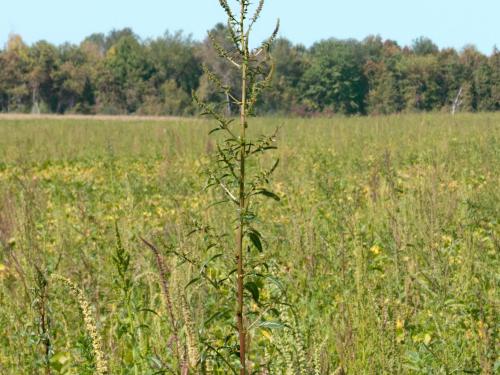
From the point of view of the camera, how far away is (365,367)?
3.17m

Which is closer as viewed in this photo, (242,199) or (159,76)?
(242,199)

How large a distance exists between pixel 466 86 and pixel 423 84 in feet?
17.9

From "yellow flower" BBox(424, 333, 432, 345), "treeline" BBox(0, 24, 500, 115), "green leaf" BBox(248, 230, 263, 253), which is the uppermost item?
"treeline" BBox(0, 24, 500, 115)

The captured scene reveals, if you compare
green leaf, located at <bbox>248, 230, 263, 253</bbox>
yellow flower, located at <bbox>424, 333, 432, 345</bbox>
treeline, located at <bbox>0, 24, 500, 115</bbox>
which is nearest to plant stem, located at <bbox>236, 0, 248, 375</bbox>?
green leaf, located at <bbox>248, 230, 263, 253</bbox>

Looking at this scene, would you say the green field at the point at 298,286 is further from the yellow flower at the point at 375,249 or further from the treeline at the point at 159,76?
the treeline at the point at 159,76

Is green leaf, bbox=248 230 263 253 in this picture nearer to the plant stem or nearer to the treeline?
the plant stem

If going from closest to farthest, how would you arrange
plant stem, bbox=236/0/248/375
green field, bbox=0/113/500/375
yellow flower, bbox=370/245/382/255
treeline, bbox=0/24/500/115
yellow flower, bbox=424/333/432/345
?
plant stem, bbox=236/0/248/375, green field, bbox=0/113/500/375, yellow flower, bbox=424/333/432/345, yellow flower, bbox=370/245/382/255, treeline, bbox=0/24/500/115

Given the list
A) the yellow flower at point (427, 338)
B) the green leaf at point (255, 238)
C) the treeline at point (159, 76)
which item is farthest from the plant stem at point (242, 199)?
the treeline at point (159, 76)

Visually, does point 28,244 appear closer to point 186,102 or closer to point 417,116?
point 417,116

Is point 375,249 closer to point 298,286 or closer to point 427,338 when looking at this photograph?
point 298,286

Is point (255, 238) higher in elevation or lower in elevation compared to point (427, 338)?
higher

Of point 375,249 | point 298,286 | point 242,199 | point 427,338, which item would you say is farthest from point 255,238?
point 375,249

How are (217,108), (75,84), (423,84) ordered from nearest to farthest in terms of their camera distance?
(217,108), (423,84), (75,84)

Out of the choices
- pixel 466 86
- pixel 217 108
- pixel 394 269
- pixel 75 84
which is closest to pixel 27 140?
pixel 394 269
